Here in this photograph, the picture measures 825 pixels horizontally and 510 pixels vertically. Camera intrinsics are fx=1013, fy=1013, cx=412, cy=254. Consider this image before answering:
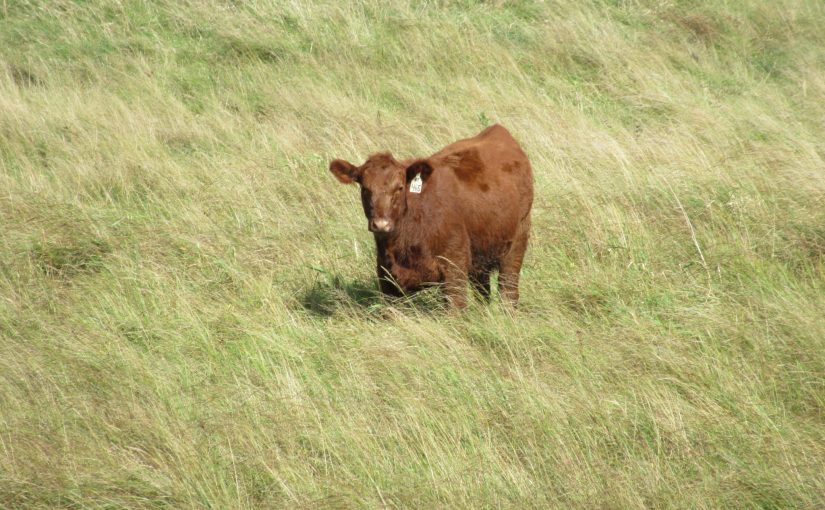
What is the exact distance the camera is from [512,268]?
235 inches

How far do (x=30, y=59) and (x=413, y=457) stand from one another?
748 cm

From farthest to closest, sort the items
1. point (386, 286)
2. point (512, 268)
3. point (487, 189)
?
point (512, 268), point (487, 189), point (386, 286)

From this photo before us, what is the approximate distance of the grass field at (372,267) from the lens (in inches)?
155

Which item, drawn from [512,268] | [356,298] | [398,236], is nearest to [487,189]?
Result: [512,268]

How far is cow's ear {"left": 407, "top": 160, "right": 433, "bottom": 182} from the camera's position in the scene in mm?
5465

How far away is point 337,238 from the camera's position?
258 inches

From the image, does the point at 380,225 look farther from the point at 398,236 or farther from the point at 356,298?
the point at 356,298

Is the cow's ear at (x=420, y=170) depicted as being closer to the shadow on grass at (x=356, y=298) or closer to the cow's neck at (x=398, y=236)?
the cow's neck at (x=398, y=236)

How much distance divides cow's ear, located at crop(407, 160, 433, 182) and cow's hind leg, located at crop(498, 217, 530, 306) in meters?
0.75

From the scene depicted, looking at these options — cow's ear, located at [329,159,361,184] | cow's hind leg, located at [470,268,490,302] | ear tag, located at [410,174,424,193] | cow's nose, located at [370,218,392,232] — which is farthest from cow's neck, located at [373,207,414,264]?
cow's hind leg, located at [470,268,490,302]

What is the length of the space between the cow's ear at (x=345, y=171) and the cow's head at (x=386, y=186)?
0.06 feet

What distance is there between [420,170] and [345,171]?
449 millimetres

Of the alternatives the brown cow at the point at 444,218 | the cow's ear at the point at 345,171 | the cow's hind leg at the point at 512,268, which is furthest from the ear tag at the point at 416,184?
the cow's hind leg at the point at 512,268

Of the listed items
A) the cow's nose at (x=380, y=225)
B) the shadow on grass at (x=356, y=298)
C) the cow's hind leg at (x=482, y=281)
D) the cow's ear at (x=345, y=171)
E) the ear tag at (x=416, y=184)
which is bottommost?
the cow's hind leg at (x=482, y=281)
